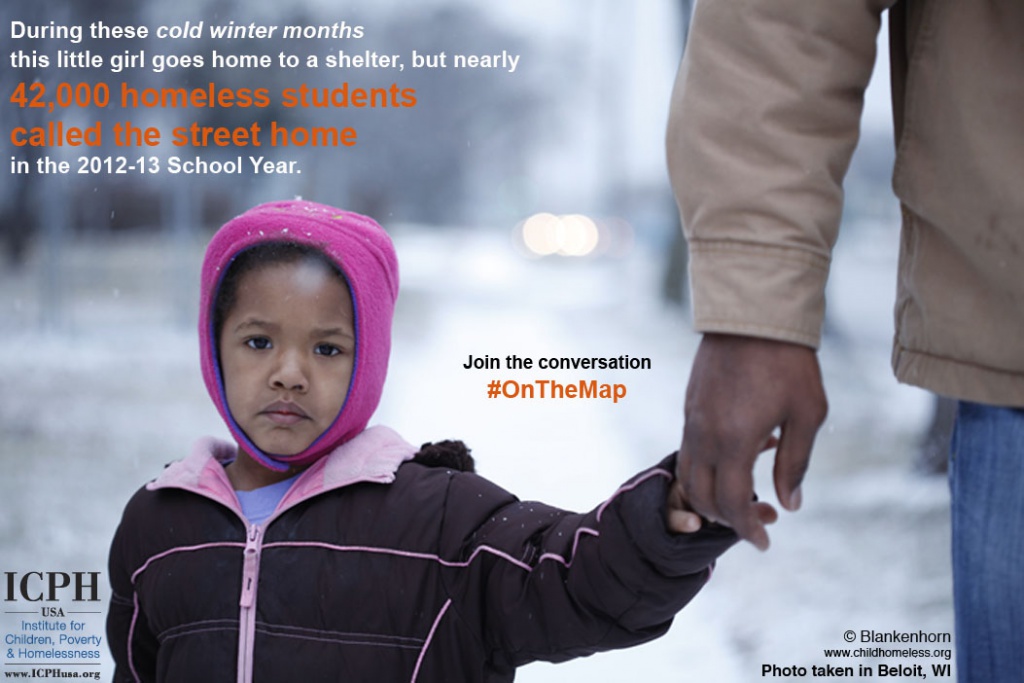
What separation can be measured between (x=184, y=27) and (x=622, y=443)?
1.39 m

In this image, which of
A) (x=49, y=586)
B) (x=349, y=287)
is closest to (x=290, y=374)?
(x=349, y=287)

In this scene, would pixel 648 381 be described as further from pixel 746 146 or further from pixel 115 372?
pixel 746 146

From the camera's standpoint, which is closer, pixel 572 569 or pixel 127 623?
pixel 572 569

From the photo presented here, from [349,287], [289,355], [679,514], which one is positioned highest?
[349,287]

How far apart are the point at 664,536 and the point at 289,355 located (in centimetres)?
69

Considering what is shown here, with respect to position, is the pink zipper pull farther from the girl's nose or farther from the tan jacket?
the tan jacket

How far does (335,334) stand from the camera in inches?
69.9

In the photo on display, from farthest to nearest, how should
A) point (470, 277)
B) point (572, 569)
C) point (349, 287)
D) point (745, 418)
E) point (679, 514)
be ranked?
point (470, 277), point (349, 287), point (572, 569), point (679, 514), point (745, 418)

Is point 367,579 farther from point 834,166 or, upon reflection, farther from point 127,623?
point 834,166

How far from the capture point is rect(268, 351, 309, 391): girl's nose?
1.73 metres

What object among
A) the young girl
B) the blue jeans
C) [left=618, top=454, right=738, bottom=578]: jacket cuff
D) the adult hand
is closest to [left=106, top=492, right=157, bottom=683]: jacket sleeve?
the young girl

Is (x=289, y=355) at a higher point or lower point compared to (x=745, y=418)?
higher

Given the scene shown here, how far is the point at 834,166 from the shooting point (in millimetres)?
1182

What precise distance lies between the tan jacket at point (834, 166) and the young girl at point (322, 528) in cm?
50
